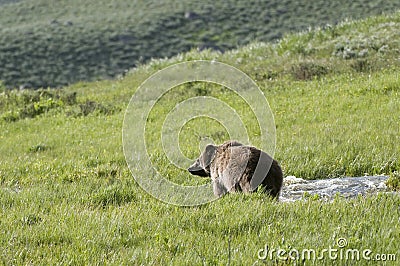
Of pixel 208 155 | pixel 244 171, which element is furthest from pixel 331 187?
pixel 208 155

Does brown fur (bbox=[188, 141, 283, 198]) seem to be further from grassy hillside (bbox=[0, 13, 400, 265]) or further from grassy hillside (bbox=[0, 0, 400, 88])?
grassy hillside (bbox=[0, 0, 400, 88])

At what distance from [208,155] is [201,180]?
85 centimetres

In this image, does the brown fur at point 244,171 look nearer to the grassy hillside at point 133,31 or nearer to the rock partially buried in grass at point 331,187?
the rock partially buried in grass at point 331,187

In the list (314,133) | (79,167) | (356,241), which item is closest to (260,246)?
(356,241)

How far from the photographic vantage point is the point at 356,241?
14.4 feet

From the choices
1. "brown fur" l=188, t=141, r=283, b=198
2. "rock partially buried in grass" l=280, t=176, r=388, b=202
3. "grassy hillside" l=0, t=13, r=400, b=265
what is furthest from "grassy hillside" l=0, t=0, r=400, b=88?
"brown fur" l=188, t=141, r=283, b=198

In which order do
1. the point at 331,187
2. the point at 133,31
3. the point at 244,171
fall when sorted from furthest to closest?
the point at 133,31 < the point at 331,187 < the point at 244,171

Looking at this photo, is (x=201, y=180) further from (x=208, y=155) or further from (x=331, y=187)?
(x=331, y=187)

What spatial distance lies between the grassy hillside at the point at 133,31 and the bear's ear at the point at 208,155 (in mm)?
A: 25075

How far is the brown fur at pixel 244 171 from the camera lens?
5.73 metres

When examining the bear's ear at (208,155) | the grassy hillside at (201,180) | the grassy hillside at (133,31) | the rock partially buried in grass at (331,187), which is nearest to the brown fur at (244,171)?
the bear's ear at (208,155)

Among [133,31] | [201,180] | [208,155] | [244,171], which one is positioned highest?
[244,171]

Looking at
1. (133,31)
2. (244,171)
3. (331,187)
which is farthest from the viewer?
(133,31)

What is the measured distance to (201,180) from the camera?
7.46 meters
